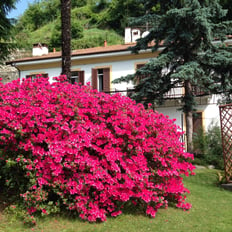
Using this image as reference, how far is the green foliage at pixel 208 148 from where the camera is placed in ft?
39.4

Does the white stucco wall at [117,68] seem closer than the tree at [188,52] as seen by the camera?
No

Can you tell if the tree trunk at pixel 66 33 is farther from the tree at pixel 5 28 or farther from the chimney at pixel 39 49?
the chimney at pixel 39 49

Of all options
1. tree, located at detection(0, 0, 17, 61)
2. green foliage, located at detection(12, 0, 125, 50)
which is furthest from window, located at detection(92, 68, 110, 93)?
green foliage, located at detection(12, 0, 125, 50)

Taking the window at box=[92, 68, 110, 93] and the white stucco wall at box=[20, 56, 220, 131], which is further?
the window at box=[92, 68, 110, 93]

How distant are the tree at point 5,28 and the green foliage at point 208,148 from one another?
9902mm

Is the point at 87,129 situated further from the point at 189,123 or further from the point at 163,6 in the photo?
the point at 163,6

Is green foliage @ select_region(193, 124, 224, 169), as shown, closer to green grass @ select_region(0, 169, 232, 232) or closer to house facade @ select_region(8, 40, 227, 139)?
house facade @ select_region(8, 40, 227, 139)

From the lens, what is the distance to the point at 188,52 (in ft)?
39.8

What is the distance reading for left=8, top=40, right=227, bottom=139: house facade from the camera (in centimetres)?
1650

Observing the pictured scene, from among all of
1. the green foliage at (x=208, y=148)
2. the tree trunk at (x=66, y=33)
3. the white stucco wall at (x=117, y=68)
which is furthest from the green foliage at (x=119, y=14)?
the tree trunk at (x=66, y=33)

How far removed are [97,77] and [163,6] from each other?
288 inches

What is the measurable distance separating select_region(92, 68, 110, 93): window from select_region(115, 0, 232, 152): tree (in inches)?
228

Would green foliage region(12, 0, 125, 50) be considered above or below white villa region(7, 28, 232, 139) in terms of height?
above

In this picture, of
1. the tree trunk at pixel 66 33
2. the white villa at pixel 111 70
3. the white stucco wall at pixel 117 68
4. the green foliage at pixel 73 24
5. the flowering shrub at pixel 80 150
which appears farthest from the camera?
the green foliage at pixel 73 24
